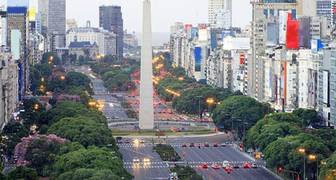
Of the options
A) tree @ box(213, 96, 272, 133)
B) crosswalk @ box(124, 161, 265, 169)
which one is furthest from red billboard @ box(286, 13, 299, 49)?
crosswalk @ box(124, 161, 265, 169)

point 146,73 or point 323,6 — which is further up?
point 323,6

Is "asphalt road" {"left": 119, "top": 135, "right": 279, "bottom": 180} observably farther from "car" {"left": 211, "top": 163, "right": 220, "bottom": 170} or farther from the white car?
the white car

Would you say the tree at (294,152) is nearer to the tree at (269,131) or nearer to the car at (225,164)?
the car at (225,164)

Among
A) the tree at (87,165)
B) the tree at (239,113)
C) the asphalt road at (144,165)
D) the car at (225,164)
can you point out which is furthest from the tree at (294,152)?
the tree at (239,113)

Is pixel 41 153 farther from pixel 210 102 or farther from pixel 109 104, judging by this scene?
pixel 109 104

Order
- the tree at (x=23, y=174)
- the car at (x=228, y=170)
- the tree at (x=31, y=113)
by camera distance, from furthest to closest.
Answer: the tree at (x=31, y=113) → the car at (x=228, y=170) → the tree at (x=23, y=174)

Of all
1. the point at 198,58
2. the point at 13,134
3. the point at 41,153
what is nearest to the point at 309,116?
the point at 13,134
